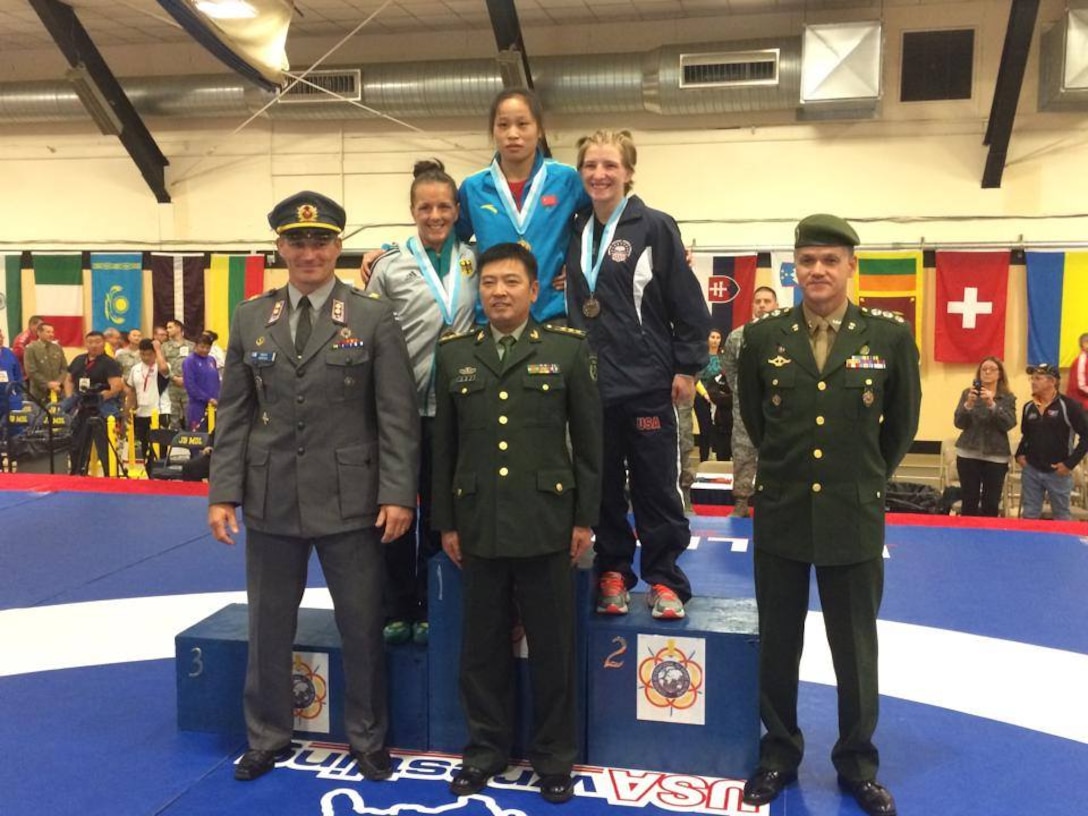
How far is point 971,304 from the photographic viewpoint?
10.0 m

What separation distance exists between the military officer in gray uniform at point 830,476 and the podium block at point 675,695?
8cm

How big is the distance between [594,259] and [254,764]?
2050 millimetres

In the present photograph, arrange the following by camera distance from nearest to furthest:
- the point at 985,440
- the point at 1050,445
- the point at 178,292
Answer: the point at 1050,445, the point at 985,440, the point at 178,292

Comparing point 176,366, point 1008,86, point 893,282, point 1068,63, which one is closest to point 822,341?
point 1008,86

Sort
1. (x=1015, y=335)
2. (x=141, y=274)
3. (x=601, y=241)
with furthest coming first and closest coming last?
1. (x=141, y=274)
2. (x=1015, y=335)
3. (x=601, y=241)

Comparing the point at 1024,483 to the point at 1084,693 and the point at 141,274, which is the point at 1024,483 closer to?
the point at 1084,693

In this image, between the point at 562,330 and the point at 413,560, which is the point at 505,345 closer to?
the point at 562,330

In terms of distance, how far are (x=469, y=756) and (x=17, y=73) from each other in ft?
44.8

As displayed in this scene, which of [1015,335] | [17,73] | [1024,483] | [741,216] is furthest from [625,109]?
[17,73]

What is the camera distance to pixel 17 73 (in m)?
12.8

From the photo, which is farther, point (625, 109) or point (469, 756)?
point (625, 109)

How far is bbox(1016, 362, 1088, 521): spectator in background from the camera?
22.9ft

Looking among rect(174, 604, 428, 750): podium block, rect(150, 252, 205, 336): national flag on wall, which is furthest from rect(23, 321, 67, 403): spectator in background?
rect(174, 604, 428, 750): podium block

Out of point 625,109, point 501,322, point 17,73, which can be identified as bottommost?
point 501,322
